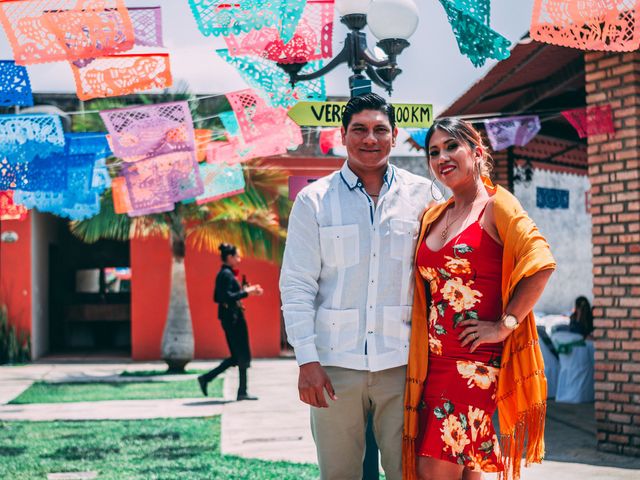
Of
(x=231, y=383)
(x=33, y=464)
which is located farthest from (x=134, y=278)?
(x=33, y=464)

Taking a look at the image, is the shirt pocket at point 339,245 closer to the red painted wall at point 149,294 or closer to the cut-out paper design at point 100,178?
the cut-out paper design at point 100,178

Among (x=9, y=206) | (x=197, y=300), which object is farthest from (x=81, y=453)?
(x=197, y=300)

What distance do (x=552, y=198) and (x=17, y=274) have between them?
11.8 m

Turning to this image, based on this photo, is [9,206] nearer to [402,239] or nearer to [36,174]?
[36,174]

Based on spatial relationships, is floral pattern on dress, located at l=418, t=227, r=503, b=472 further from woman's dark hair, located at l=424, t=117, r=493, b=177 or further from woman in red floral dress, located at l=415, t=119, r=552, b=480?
woman's dark hair, located at l=424, t=117, r=493, b=177

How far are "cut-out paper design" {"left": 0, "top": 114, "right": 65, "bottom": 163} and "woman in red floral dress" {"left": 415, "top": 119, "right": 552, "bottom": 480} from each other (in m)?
4.45

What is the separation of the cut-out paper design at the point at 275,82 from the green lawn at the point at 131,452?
2830 mm

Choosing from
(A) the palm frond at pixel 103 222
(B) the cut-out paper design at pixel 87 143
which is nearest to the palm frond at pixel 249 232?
(A) the palm frond at pixel 103 222

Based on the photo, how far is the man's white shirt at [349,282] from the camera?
3262 millimetres

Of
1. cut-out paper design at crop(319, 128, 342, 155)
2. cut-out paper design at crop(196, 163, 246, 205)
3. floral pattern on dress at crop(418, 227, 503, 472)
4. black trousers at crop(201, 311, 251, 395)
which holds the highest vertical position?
cut-out paper design at crop(319, 128, 342, 155)

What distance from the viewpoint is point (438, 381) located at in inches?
130

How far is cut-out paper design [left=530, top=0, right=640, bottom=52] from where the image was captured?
4500mm

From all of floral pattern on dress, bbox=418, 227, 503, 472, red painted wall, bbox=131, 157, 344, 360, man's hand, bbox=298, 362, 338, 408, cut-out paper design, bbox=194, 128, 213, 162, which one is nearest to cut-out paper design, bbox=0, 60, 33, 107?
cut-out paper design, bbox=194, 128, 213, 162

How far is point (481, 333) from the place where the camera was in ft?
10.5
